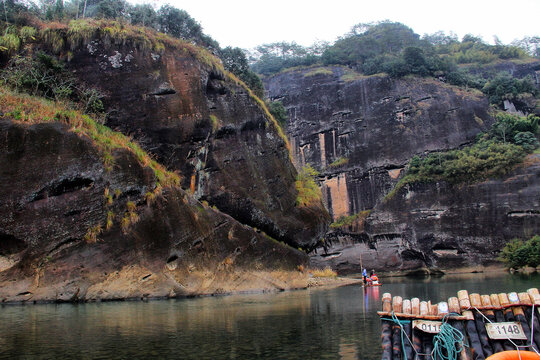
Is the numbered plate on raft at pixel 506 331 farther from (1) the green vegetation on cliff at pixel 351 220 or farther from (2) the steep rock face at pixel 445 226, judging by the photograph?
(1) the green vegetation on cliff at pixel 351 220

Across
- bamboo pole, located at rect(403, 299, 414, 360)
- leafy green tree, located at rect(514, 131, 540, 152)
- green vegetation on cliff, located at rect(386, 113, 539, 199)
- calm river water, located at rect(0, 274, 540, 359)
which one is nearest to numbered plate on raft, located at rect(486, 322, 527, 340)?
bamboo pole, located at rect(403, 299, 414, 360)

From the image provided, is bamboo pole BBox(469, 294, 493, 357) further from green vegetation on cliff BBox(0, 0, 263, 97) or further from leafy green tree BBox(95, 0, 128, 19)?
leafy green tree BBox(95, 0, 128, 19)

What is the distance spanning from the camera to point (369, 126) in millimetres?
51844

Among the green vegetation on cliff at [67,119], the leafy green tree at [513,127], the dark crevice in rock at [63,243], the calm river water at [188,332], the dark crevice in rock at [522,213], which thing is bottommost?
the calm river water at [188,332]

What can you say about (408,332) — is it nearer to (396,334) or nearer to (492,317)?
(396,334)

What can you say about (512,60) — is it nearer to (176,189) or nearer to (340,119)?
(340,119)

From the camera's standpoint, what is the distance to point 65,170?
52.0 feet

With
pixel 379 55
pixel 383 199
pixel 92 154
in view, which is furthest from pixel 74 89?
pixel 379 55

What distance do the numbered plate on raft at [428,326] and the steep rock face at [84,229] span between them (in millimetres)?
12346

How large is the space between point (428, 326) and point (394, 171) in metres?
44.7

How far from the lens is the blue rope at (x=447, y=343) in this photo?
19.1ft

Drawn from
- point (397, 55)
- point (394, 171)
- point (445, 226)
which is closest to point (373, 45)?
point (397, 55)

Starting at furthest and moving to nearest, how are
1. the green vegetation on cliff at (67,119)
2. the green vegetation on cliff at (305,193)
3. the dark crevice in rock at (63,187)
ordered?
1. the green vegetation on cliff at (305,193)
2. the green vegetation on cliff at (67,119)
3. the dark crevice in rock at (63,187)

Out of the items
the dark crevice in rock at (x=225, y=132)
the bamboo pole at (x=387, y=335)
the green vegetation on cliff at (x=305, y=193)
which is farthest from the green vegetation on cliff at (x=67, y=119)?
the bamboo pole at (x=387, y=335)
